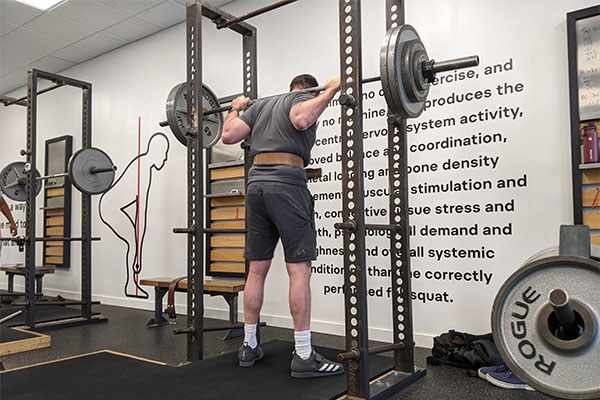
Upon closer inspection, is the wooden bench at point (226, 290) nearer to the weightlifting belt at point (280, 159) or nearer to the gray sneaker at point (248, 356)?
the gray sneaker at point (248, 356)

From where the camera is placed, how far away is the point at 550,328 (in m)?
1.58

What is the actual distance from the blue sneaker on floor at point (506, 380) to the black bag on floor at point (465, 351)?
0.13 meters

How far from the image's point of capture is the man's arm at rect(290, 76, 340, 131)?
86.5 inches

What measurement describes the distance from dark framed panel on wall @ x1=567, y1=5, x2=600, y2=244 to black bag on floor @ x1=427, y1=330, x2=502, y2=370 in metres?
0.78

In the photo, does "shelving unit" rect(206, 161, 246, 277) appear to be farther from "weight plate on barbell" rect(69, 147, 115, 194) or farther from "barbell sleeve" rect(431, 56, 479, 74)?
"barbell sleeve" rect(431, 56, 479, 74)

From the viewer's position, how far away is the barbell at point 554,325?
1.50 meters

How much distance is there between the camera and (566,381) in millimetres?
1527

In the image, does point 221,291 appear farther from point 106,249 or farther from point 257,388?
point 106,249

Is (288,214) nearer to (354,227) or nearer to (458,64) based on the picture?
(354,227)

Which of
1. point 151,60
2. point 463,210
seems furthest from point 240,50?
point 463,210

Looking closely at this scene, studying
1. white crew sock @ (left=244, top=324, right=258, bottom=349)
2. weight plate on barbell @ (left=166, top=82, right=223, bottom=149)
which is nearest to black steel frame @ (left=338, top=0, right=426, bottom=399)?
white crew sock @ (left=244, top=324, right=258, bottom=349)

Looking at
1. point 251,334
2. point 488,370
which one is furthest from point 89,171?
point 488,370

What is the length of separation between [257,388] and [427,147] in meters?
1.83

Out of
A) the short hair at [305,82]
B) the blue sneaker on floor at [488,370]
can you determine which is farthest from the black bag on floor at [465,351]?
the short hair at [305,82]
